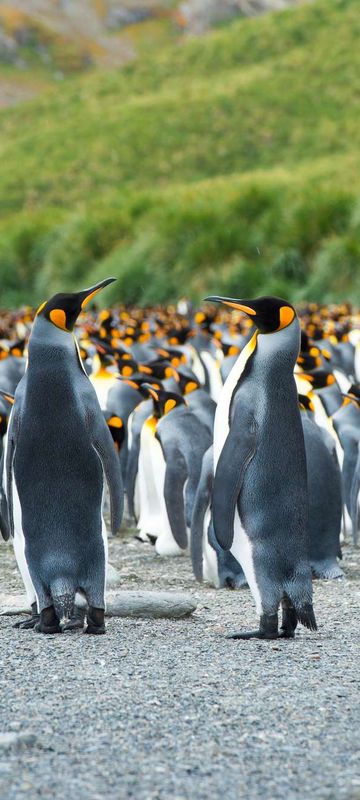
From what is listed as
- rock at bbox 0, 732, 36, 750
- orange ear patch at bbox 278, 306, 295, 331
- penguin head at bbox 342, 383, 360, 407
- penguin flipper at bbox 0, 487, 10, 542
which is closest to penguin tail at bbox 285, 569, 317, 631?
orange ear patch at bbox 278, 306, 295, 331

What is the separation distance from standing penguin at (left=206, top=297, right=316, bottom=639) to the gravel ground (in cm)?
18

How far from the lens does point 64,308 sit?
4.47m

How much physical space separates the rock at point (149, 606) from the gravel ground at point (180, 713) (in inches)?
2.4

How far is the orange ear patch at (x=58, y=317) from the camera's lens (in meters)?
4.47

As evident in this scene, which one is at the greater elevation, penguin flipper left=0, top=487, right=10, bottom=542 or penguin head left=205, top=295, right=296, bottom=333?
penguin head left=205, top=295, right=296, bottom=333

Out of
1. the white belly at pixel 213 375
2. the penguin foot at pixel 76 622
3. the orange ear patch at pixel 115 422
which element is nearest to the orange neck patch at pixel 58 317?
the penguin foot at pixel 76 622

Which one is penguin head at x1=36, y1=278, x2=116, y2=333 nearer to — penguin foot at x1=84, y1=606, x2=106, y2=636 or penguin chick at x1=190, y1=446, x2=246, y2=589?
penguin foot at x1=84, y1=606, x2=106, y2=636

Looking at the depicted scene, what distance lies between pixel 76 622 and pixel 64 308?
3.84ft

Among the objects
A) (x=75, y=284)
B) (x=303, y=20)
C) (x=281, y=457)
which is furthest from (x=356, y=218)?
(x=303, y=20)

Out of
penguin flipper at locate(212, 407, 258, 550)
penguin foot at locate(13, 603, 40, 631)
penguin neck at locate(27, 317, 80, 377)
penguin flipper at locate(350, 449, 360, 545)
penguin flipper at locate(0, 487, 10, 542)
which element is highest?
penguin neck at locate(27, 317, 80, 377)

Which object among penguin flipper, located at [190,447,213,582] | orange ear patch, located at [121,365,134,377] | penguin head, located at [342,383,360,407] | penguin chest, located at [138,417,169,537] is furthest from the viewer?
orange ear patch, located at [121,365,134,377]

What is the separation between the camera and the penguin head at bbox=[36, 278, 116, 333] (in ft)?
14.6

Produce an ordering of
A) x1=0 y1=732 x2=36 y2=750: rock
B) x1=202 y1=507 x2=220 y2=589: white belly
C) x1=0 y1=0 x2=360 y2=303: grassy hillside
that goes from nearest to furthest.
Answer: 1. x1=0 y1=732 x2=36 y2=750: rock
2. x1=202 y1=507 x2=220 y2=589: white belly
3. x1=0 y1=0 x2=360 y2=303: grassy hillside

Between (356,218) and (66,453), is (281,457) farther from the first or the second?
(356,218)
